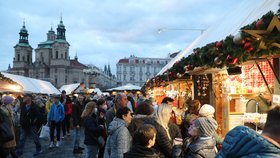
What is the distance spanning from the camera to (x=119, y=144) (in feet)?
15.5

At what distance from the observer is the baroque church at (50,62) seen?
115m

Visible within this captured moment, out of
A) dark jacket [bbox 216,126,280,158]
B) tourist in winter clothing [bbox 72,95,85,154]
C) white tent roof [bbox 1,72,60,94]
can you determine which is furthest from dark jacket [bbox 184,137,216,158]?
white tent roof [bbox 1,72,60,94]

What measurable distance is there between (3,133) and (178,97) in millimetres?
8118

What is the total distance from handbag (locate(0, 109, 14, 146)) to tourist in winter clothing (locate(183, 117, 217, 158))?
3798mm

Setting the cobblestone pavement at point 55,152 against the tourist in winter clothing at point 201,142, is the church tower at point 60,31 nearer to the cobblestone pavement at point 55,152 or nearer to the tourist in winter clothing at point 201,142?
the cobblestone pavement at point 55,152

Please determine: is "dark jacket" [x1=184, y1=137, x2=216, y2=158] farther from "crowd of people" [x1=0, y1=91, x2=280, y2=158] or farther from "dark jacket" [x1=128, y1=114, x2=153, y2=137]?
"dark jacket" [x1=128, y1=114, x2=153, y2=137]

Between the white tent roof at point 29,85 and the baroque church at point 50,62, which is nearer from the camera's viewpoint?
the white tent roof at point 29,85

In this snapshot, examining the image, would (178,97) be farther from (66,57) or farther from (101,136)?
(66,57)

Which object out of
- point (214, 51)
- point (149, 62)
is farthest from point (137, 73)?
point (214, 51)

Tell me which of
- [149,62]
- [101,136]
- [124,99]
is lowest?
[101,136]

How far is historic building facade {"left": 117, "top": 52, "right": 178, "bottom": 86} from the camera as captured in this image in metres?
121

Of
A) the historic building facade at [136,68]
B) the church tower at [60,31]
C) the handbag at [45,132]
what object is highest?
the church tower at [60,31]

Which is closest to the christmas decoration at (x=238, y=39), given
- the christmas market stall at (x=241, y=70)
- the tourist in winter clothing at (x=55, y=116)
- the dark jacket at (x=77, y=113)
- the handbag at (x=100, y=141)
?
the christmas market stall at (x=241, y=70)

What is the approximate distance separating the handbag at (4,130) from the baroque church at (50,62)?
107 meters
